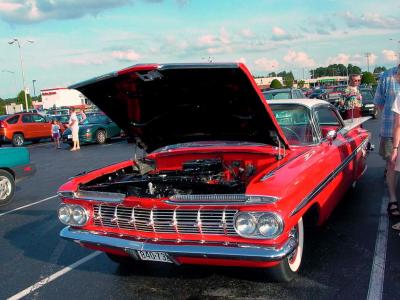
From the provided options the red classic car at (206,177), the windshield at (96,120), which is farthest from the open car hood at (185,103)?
the windshield at (96,120)

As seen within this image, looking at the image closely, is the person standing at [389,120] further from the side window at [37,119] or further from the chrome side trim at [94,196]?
the side window at [37,119]

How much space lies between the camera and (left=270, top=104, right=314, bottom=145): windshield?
510 cm

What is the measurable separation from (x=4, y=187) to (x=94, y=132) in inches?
481

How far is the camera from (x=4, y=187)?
820cm

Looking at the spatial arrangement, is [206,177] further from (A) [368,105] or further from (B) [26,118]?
(B) [26,118]

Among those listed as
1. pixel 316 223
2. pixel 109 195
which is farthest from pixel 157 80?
pixel 316 223

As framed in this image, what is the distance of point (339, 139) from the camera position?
18.7ft

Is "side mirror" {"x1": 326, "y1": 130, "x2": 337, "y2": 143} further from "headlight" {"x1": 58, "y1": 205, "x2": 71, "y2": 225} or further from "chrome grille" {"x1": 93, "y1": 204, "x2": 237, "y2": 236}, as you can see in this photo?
"headlight" {"x1": 58, "y1": 205, "x2": 71, "y2": 225}

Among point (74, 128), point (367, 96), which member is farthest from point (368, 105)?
point (74, 128)

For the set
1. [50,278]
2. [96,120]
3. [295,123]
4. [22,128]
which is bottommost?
[50,278]

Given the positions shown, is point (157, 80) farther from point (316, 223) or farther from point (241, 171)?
point (316, 223)

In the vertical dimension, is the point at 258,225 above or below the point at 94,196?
below

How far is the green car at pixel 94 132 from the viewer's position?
19.8m

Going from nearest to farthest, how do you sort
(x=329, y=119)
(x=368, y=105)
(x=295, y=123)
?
(x=295, y=123) → (x=329, y=119) → (x=368, y=105)
